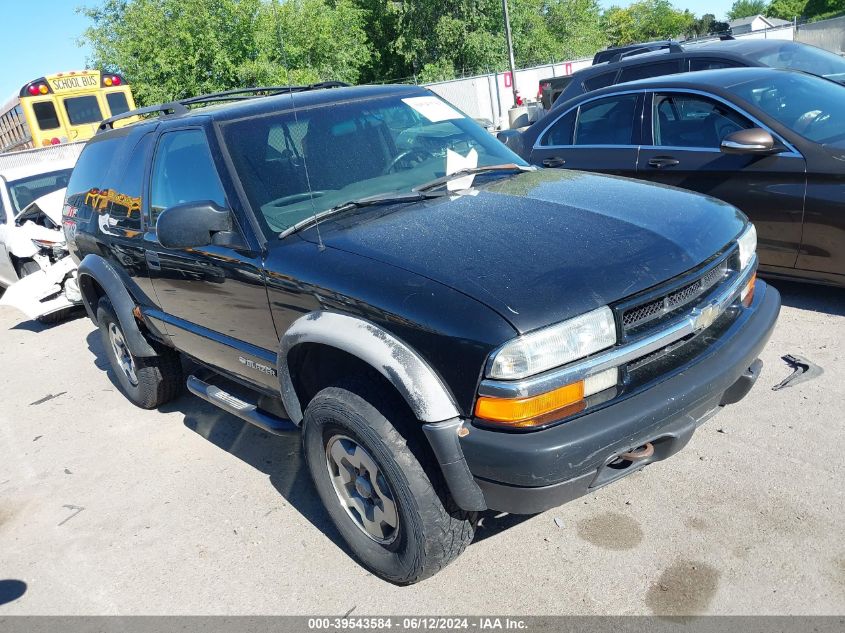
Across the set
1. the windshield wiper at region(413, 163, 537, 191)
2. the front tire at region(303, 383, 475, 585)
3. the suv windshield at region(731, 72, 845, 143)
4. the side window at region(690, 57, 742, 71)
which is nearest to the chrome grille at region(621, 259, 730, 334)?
the front tire at region(303, 383, 475, 585)

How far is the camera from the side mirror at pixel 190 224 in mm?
3115

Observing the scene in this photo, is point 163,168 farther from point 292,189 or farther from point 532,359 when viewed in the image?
point 532,359

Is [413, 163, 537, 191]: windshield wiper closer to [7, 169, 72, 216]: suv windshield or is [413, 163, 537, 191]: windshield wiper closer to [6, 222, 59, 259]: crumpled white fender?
[6, 222, 59, 259]: crumpled white fender

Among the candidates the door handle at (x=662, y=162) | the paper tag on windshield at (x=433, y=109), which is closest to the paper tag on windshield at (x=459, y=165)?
the paper tag on windshield at (x=433, y=109)

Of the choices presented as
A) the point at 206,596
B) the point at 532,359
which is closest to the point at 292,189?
the point at 532,359

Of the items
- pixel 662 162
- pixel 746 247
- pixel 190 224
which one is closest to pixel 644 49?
pixel 662 162

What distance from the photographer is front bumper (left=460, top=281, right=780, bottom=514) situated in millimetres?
2301

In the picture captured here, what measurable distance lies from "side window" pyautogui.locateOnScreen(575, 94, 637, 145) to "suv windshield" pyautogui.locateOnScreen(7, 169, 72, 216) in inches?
270

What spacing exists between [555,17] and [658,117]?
42.1 m

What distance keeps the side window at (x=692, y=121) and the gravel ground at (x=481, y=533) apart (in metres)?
1.49

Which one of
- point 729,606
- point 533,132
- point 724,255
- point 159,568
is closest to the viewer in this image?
point 729,606

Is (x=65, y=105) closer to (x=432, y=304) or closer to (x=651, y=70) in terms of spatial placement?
(x=651, y=70)

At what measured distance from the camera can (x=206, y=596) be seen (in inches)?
122

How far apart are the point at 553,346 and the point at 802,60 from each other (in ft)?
22.4
